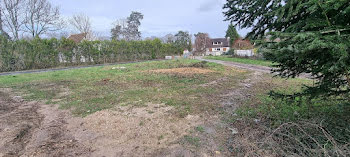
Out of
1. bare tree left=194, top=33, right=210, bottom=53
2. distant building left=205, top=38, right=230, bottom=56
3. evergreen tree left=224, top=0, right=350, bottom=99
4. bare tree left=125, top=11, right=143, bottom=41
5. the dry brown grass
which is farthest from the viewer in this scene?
distant building left=205, top=38, right=230, bottom=56

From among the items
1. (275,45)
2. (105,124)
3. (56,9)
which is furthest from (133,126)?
(56,9)

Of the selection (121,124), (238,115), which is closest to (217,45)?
(238,115)

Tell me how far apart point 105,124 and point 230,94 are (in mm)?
3808

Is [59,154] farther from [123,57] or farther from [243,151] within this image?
[123,57]

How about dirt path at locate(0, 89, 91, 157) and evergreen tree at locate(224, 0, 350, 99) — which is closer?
evergreen tree at locate(224, 0, 350, 99)

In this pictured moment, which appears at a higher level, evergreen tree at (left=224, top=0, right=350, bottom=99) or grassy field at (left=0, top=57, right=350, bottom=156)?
evergreen tree at (left=224, top=0, right=350, bottom=99)

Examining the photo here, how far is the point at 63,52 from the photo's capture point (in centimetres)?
1795

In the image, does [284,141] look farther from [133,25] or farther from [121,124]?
[133,25]

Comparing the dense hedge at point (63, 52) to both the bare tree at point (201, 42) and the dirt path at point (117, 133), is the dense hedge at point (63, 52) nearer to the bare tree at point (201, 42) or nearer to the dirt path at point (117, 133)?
the dirt path at point (117, 133)

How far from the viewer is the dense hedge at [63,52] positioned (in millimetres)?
14812

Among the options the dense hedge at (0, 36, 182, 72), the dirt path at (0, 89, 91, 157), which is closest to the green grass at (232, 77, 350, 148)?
the dirt path at (0, 89, 91, 157)

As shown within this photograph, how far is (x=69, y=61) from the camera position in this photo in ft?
60.8

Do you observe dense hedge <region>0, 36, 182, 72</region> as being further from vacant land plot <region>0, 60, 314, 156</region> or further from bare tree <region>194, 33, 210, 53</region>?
bare tree <region>194, 33, 210, 53</region>

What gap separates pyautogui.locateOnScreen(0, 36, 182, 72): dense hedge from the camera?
14.8m
